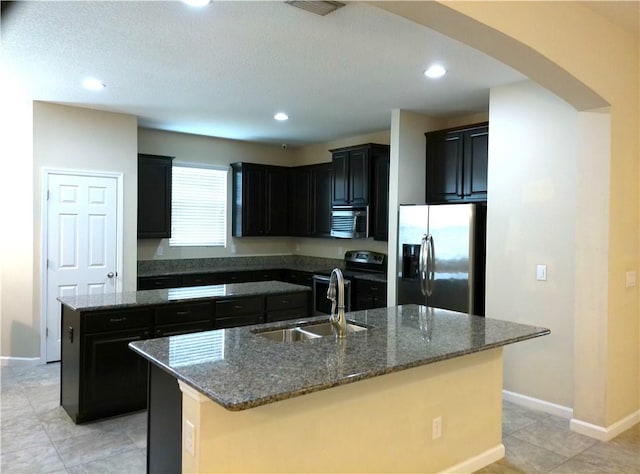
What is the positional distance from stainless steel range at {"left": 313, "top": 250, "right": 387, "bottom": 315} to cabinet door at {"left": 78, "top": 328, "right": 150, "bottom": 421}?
278 cm

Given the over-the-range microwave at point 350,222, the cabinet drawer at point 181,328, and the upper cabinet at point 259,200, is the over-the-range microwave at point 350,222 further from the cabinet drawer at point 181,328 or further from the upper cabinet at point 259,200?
the cabinet drawer at point 181,328

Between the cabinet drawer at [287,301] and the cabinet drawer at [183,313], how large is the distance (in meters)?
0.57

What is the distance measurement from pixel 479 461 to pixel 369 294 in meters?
2.87

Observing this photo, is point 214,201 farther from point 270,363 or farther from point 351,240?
point 270,363

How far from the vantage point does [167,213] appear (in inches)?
241

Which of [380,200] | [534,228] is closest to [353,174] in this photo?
[380,200]

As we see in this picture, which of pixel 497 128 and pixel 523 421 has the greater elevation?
pixel 497 128

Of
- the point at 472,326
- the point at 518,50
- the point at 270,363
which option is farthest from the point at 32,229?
the point at 518,50

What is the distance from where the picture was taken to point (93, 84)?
4.20 meters

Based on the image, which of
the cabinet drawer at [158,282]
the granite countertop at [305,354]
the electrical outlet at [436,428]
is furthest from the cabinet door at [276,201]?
the electrical outlet at [436,428]

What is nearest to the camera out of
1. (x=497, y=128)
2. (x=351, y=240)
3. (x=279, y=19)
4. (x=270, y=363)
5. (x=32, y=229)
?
(x=270, y=363)

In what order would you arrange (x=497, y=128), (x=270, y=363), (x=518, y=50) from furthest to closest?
(x=497, y=128) < (x=518, y=50) < (x=270, y=363)

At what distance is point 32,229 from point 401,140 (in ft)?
12.9

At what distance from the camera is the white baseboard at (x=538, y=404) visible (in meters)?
3.73
